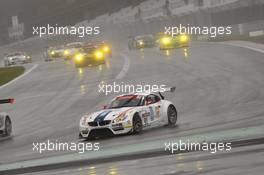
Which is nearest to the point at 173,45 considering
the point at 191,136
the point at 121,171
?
the point at 191,136

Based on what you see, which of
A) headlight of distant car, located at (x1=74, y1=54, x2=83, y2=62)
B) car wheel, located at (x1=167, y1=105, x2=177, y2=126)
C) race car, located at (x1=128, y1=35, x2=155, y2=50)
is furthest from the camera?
race car, located at (x1=128, y1=35, x2=155, y2=50)

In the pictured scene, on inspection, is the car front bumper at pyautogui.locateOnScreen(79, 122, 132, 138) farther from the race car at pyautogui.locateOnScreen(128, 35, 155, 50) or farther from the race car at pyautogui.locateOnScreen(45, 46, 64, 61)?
the race car at pyautogui.locateOnScreen(45, 46, 64, 61)

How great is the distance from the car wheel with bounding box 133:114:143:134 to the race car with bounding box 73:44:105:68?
2829cm

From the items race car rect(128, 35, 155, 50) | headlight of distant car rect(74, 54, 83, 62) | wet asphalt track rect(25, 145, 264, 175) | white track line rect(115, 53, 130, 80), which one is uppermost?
race car rect(128, 35, 155, 50)

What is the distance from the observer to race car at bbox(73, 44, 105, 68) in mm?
48031

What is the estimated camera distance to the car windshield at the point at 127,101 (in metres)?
20.4

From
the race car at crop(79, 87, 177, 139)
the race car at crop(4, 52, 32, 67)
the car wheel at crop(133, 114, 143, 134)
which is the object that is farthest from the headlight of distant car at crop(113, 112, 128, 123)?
the race car at crop(4, 52, 32, 67)

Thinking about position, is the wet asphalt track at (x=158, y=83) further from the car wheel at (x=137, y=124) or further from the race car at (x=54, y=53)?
the race car at (x=54, y=53)

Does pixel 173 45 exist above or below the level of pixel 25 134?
above

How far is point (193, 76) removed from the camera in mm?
34594

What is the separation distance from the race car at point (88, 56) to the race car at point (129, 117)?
88.6 feet

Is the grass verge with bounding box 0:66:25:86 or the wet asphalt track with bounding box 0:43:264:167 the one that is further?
the grass verge with bounding box 0:66:25:86

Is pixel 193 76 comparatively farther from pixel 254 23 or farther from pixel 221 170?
pixel 254 23

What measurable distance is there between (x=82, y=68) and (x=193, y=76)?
45.8 ft
